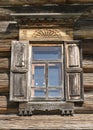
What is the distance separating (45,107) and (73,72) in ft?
2.64

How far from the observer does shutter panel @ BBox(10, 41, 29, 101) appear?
698 centimetres

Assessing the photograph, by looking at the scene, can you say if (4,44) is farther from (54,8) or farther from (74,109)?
(74,109)

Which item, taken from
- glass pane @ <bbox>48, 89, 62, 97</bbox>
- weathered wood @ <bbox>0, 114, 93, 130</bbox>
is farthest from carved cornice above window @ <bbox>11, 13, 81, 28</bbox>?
weathered wood @ <bbox>0, 114, 93, 130</bbox>

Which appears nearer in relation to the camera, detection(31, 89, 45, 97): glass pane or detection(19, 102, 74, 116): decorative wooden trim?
detection(19, 102, 74, 116): decorative wooden trim

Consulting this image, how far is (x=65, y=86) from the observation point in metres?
7.07

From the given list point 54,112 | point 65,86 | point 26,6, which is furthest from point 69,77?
point 26,6

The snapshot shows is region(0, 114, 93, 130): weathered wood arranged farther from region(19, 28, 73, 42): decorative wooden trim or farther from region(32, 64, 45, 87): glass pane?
region(19, 28, 73, 42): decorative wooden trim

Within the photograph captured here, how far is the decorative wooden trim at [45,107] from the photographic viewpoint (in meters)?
6.90

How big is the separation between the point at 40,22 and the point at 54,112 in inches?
67.9

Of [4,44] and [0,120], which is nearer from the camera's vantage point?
[0,120]

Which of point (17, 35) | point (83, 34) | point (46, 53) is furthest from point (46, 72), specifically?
point (83, 34)

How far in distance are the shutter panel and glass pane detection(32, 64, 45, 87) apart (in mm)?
195

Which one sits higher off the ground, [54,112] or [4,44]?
[4,44]

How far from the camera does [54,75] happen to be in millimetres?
7281
